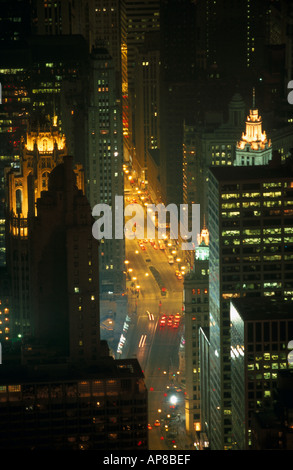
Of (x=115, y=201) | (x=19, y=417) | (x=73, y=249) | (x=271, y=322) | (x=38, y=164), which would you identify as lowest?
(x=19, y=417)

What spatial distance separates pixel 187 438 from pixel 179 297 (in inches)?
1588

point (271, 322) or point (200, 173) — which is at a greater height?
point (200, 173)

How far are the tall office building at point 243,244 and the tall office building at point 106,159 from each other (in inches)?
1964

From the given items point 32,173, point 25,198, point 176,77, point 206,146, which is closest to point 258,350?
point 32,173

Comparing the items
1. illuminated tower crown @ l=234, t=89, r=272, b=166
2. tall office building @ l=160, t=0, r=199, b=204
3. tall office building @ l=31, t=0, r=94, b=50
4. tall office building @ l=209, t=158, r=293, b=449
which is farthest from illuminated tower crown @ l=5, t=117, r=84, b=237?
tall office building @ l=160, t=0, r=199, b=204

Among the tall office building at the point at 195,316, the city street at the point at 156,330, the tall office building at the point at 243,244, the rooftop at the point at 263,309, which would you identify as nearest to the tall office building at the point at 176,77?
the city street at the point at 156,330

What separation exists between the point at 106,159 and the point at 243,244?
62.1m

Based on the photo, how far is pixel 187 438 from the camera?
390ft

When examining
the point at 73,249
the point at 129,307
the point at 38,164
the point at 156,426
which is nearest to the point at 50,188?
the point at 73,249

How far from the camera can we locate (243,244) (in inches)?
4230

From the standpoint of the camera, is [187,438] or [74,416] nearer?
[74,416]

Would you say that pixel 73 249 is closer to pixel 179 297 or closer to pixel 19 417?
pixel 19 417

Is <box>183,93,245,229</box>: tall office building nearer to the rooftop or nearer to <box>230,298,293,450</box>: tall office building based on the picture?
the rooftop

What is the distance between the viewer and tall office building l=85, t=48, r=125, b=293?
528 ft
